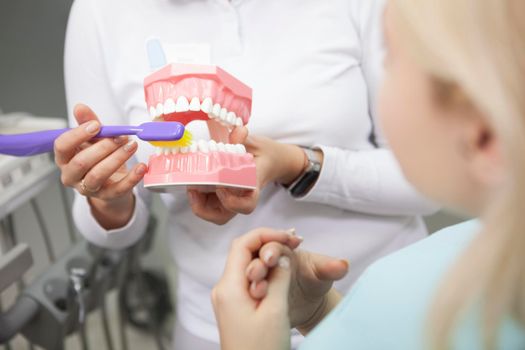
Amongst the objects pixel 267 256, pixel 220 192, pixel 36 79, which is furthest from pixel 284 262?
pixel 36 79

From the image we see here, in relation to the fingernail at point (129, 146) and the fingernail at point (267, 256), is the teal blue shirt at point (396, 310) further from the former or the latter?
the fingernail at point (129, 146)

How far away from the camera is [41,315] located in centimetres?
98

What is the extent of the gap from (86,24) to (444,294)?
26.2 inches

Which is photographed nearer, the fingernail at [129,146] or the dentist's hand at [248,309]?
the dentist's hand at [248,309]

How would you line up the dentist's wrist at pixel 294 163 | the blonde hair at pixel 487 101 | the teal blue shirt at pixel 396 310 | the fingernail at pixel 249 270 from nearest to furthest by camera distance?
the blonde hair at pixel 487 101 < the teal blue shirt at pixel 396 310 < the fingernail at pixel 249 270 < the dentist's wrist at pixel 294 163

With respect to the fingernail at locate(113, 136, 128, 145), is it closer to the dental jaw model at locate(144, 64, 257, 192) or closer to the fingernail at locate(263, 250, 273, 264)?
the dental jaw model at locate(144, 64, 257, 192)

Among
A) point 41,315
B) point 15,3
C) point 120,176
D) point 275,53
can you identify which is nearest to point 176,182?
point 120,176

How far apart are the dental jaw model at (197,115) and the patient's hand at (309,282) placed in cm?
9

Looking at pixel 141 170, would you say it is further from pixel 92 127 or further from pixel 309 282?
pixel 309 282

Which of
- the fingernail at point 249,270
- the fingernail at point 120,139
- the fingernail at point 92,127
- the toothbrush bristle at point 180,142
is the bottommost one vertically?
A: the fingernail at point 249,270

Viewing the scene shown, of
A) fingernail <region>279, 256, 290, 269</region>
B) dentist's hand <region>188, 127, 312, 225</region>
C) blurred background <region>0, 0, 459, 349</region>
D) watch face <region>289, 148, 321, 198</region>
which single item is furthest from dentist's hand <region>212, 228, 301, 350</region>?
blurred background <region>0, 0, 459, 349</region>

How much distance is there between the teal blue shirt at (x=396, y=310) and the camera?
45 cm

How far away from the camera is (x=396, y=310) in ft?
1.56

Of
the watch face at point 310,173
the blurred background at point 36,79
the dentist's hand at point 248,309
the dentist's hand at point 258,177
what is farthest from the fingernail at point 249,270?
the blurred background at point 36,79
